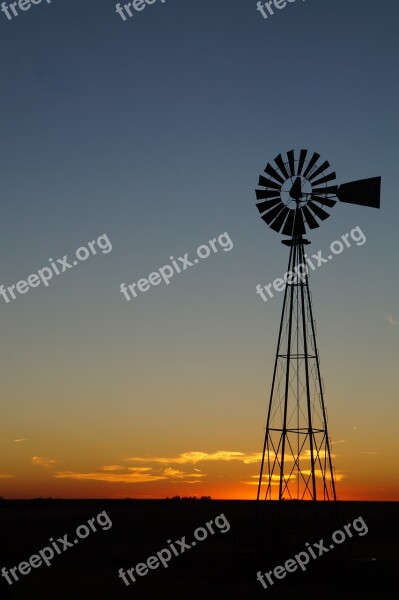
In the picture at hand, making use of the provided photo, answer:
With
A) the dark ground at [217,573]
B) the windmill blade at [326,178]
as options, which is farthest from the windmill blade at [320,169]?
the dark ground at [217,573]

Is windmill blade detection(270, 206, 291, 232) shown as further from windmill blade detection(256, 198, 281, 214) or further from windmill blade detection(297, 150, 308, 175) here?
windmill blade detection(297, 150, 308, 175)

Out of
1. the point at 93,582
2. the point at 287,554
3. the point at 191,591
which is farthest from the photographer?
the point at 287,554

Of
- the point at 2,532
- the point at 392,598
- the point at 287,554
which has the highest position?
the point at 2,532

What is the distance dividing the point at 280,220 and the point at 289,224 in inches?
17.0

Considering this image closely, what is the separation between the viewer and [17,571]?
91.9 ft

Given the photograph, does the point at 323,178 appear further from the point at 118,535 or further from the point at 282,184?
the point at 118,535

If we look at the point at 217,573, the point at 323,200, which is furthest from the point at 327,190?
the point at 217,573

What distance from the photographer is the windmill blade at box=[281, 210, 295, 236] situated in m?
30.8

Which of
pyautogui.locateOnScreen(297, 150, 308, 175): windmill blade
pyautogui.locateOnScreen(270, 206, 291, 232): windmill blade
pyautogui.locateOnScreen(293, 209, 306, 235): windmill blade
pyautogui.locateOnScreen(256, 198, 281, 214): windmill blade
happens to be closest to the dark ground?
pyautogui.locateOnScreen(293, 209, 306, 235): windmill blade

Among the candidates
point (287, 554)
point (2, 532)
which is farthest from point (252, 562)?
point (2, 532)

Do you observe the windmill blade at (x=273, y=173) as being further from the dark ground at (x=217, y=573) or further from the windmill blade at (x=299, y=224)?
the dark ground at (x=217, y=573)

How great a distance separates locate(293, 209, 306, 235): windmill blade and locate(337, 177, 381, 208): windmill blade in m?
1.75

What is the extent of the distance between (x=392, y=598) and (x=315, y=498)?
4.22 m

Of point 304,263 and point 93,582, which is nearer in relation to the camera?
point 93,582
